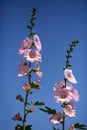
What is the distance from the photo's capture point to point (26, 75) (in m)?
4.13

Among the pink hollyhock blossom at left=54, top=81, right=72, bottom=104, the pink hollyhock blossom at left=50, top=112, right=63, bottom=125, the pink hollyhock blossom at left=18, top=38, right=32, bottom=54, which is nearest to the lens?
the pink hollyhock blossom at left=50, top=112, right=63, bottom=125

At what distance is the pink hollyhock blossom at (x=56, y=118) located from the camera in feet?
12.0

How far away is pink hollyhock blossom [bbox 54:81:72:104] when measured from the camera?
377 centimetres

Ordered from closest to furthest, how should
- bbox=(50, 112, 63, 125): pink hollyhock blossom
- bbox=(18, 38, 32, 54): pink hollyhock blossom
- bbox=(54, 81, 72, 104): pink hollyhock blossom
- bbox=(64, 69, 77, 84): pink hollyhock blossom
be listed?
bbox=(50, 112, 63, 125): pink hollyhock blossom → bbox=(54, 81, 72, 104): pink hollyhock blossom → bbox=(64, 69, 77, 84): pink hollyhock blossom → bbox=(18, 38, 32, 54): pink hollyhock blossom

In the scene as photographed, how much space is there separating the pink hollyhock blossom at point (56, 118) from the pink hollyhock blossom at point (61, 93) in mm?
184

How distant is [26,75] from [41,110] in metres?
0.60

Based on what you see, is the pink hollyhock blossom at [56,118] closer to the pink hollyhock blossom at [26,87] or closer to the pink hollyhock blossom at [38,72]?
the pink hollyhock blossom at [26,87]

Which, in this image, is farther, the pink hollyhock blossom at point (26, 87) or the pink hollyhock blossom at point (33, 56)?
the pink hollyhock blossom at point (33, 56)

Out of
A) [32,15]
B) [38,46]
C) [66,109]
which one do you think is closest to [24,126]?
[66,109]

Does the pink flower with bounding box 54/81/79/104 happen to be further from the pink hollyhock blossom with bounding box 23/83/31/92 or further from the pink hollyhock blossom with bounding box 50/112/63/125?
the pink hollyhock blossom with bounding box 23/83/31/92

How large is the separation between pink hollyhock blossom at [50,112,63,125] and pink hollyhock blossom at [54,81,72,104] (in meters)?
0.18

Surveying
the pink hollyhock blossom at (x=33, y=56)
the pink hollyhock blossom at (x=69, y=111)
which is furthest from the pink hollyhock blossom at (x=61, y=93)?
Answer: the pink hollyhock blossom at (x=33, y=56)

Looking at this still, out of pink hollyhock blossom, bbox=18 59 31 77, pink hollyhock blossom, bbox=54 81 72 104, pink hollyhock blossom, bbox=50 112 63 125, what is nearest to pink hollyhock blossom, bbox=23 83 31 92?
pink hollyhock blossom, bbox=18 59 31 77

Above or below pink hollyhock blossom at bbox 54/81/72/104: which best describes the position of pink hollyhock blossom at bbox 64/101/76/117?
below
